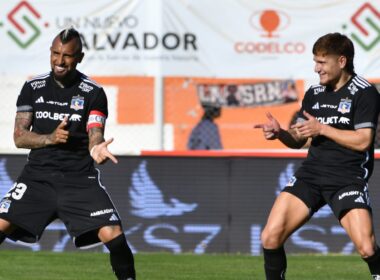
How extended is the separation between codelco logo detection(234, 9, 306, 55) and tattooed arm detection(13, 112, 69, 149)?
8.26 m

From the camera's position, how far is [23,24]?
55.7 feet

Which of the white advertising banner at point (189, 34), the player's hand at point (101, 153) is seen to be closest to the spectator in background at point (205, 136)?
the white advertising banner at point (189, 34)

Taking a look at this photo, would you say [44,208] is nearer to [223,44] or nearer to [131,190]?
[131,190]

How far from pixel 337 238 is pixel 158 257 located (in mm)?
2267

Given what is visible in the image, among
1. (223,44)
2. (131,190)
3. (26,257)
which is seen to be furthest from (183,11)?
(26,257)

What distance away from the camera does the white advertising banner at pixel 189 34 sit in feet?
55.5

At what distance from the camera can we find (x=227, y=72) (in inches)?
671

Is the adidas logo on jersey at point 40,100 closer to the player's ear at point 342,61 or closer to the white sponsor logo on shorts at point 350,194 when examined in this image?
the player's ear at point 342,61

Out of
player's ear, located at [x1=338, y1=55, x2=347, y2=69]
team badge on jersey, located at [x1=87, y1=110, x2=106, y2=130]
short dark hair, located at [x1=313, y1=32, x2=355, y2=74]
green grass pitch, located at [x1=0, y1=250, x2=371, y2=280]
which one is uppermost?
short dark hair, located at [x1=313, y1=32, x2=355, y2=74]

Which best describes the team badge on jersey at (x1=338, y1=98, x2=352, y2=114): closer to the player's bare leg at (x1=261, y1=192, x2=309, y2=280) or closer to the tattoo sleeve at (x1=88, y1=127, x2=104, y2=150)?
the player's bare leg at (x1=261, y1=192, x2=309, y2=280)

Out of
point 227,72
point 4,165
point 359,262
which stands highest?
point 227,72

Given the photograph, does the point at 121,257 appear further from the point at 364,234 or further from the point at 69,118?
the point at 364,234

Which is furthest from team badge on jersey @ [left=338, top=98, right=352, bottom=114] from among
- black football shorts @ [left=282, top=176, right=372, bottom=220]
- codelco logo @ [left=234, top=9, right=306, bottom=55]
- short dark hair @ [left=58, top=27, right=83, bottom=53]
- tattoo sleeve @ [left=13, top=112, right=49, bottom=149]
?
codelco logo @ [left=234, top=9, right=306, bottom=55]

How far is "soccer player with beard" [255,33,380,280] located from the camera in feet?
29.8
